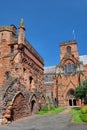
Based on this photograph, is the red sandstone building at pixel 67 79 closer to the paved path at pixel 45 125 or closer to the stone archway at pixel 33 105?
the stone archway at pixel 33 105

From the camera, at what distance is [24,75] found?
2317 centimetres

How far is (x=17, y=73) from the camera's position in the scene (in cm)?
2142

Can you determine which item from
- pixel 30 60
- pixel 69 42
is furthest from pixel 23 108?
pixel 69 42

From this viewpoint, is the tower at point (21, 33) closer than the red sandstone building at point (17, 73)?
No

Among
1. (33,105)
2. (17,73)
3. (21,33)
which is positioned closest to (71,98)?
(33,105)

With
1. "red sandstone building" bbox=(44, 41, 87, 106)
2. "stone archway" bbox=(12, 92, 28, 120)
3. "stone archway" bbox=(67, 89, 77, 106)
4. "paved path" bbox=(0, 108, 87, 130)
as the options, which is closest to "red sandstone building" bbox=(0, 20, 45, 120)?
"stone archway" bbox=(12, 92, 28, 120)

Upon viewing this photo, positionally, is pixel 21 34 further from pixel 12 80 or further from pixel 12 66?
pixel 12 80

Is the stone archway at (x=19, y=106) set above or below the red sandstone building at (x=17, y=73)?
below

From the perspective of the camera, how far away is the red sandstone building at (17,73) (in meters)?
18.9

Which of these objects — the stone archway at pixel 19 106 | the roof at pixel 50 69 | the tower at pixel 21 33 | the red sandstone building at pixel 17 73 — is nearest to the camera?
the stone archway at pixel 19 106

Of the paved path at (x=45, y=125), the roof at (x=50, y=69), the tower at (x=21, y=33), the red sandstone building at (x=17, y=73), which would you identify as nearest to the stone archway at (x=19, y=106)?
the red sandstone building at (x=17, y=73)

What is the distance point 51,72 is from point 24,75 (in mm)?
35220

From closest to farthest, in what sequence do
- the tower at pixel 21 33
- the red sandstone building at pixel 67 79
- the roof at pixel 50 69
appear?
the tower at pixel 21 33, the red sandstone building at pixel 67 79, the roof at pixel 50 69

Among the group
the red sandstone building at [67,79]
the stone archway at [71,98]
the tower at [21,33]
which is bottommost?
the stone archway at [71,98]
